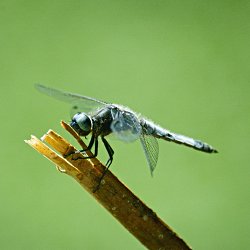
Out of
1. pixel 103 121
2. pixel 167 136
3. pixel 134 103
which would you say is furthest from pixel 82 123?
pixel 134 103

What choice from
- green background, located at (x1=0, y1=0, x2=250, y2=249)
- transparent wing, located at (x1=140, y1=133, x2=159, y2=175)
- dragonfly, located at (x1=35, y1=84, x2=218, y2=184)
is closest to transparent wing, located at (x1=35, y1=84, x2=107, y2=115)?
dragonfly, located at (x1=35, y1=84, x2=218, y2=184)

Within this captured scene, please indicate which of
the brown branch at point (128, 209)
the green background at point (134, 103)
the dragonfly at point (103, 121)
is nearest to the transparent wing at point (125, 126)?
the dragonfly at point (103, 121)

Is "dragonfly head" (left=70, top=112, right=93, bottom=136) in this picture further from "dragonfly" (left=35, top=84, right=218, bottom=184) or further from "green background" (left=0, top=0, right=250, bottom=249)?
"green background" (left=0, top=0, right=250, bottom=249)

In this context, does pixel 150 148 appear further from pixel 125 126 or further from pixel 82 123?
pixel 82 123

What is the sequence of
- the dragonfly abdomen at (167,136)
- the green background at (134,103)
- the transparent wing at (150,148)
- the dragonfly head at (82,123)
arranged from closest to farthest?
the dragonfly head at (82,123) < the transparent wing at (150,148) < the dragonfly abdomen at (167,136) < the green background at (134,103)

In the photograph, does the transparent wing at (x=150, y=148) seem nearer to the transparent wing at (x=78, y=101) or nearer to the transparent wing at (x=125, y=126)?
the transparent wing at (x=125, y=126)

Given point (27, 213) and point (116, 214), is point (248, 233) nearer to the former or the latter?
point (27, 213)
